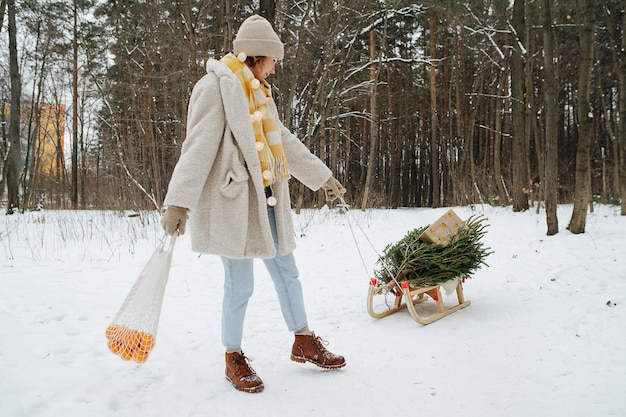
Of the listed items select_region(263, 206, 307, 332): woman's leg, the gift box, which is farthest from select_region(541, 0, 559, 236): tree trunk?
select_region(263, 206, 307, 332): woman's leg

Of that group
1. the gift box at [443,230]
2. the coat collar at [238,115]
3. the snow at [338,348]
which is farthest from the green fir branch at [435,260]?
the coat collar at [238,115]

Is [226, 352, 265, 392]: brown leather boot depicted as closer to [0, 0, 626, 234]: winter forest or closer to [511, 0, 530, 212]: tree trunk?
[0, 0, 626, 234]: winter forest

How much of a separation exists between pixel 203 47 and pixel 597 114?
747 inches

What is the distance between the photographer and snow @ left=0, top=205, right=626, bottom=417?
7.39 feet

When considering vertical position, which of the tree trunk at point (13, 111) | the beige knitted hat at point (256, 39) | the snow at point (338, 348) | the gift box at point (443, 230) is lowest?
the snow at point (338, 348)

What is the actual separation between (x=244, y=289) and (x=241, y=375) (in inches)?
18.3

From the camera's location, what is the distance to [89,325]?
3.27 metres

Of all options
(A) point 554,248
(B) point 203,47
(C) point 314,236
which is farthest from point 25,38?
(A) point 554,248

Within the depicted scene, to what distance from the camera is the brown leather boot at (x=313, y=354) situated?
8.82ft

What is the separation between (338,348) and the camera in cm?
319

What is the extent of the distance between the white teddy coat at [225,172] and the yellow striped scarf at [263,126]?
0.10 metres

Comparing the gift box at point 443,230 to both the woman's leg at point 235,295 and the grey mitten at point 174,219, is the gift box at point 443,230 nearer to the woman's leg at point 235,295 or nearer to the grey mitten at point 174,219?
the woman's leg at point 235,295

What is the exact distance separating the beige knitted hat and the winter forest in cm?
555

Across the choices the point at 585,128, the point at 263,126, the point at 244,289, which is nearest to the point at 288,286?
the point at 244,289
